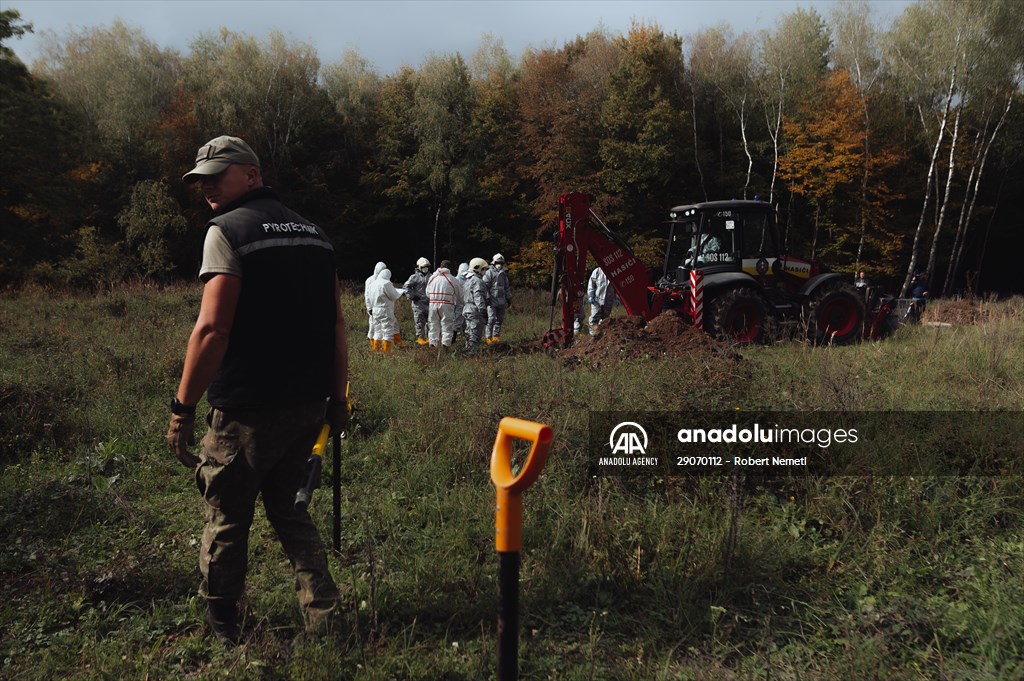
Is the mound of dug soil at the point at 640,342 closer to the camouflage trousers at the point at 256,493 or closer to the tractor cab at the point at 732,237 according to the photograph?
the tractor cab at the point at 732,237

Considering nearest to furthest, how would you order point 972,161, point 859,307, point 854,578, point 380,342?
point 854,578 < point 859,307 < point 380,342 < point 972,161

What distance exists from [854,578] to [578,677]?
1.72m

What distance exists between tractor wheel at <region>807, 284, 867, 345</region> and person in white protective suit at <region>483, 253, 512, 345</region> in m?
5.72

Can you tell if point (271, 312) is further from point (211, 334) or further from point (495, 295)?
point (495, 295)

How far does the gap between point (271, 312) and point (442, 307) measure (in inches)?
381

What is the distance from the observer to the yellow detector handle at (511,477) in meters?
1.90

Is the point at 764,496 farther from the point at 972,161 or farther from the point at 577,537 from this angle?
the point at 972,161

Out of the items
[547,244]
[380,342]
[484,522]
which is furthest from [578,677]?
[547,244]

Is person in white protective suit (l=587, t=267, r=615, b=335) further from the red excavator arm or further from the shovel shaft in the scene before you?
the shovel shaft

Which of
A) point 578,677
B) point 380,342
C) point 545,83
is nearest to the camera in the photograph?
point 578,677

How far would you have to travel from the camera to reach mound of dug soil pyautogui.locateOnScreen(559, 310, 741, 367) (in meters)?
8.38

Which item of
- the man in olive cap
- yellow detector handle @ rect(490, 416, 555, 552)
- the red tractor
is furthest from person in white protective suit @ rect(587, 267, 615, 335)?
yellow detector handle @ rect(490, 416, 555, 552)

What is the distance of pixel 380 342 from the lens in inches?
492

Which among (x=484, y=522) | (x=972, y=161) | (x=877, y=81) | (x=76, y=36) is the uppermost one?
(x=76, y=36)
